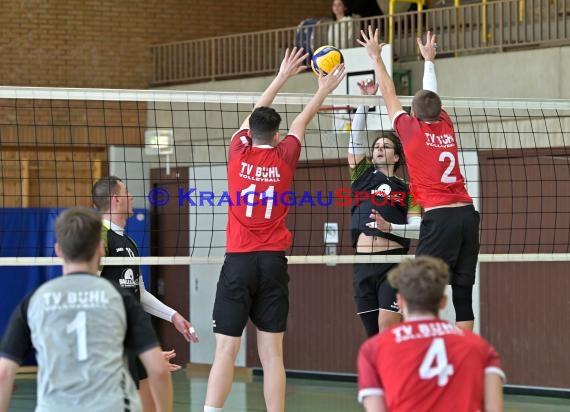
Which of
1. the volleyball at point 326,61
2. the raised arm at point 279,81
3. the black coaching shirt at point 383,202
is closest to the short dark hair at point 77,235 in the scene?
the raised arm at point 279,81

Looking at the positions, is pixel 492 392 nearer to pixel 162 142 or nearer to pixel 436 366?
pixel 436 366

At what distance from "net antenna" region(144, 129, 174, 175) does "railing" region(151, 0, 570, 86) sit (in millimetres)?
936

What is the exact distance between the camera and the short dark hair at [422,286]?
413 centimetres

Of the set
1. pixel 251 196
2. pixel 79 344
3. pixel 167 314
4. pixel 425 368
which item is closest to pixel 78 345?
pixel 79 344

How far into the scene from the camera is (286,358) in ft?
47.7

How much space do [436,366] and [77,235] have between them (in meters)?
1.41

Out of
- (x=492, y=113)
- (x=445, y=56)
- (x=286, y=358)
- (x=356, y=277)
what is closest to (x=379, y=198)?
(x=356, y=277)

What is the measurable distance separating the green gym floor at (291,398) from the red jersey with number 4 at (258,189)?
4555mm

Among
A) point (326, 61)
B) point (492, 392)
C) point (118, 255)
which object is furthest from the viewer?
point (326, 61)

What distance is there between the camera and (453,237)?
684cm

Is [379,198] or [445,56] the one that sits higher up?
[445,56]

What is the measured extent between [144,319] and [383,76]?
10.2ft

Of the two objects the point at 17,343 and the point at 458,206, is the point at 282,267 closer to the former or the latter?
the point at 458,206

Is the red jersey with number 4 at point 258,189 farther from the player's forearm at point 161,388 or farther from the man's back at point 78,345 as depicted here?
the man's back at point 78,345
